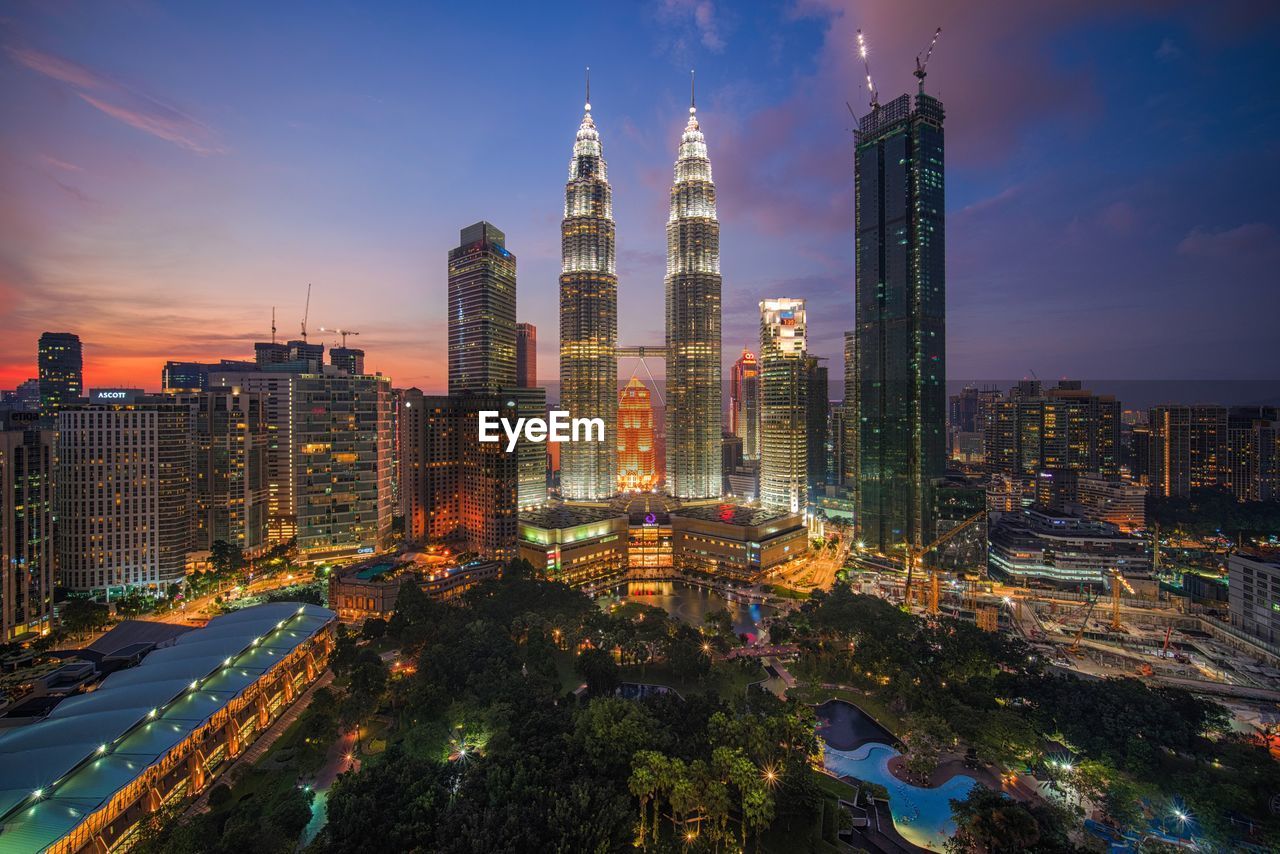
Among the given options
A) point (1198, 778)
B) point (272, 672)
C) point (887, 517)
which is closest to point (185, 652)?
point (272, 672)

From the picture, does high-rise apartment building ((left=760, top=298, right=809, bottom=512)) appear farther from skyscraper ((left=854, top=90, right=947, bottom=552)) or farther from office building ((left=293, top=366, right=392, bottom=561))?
office building ((left=293, top=366, right=392, bottom=561))

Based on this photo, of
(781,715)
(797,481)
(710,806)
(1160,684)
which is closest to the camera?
(710,806)

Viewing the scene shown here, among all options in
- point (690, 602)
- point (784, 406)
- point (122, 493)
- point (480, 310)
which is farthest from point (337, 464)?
point (784, 406)

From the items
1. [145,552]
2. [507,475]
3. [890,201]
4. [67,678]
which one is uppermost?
[890,201]

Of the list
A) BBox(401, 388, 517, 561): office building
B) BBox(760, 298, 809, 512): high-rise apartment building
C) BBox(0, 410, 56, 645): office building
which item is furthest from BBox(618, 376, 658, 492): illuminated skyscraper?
BBox(0, 410, 56, 645): office building

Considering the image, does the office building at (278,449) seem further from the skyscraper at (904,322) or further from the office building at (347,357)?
the skyscraper at (904,322)

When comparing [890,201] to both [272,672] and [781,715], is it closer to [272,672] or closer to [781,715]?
[781,715]
